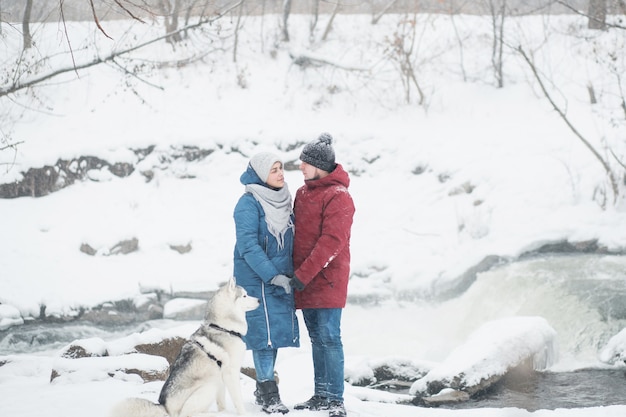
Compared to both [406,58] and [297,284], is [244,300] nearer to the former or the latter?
[297,284]

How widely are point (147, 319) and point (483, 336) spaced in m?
5.44

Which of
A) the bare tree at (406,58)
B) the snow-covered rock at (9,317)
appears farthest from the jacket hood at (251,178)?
the bare tree at (406,58)

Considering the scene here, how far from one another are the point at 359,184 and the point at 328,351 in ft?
31.7

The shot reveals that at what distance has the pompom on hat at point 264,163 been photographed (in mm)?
4527

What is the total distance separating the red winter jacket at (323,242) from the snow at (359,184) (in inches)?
55.7

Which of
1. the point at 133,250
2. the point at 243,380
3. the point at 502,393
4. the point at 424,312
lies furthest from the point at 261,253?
the point at 133,250

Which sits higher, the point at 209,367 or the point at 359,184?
the point at 359,184

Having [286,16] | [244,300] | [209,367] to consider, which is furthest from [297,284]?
[286,16]

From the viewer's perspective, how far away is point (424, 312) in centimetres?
1040

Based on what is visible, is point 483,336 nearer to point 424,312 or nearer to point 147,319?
point 424,312

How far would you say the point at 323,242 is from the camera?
14.4ft

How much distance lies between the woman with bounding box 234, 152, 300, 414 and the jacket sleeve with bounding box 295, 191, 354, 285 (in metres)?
0.17

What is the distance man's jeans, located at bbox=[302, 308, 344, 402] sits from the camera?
4.51m

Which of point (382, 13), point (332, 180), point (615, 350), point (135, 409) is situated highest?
point (382, 13)
